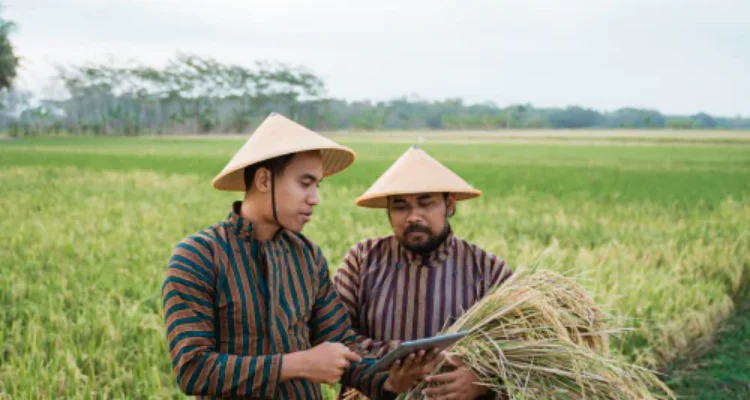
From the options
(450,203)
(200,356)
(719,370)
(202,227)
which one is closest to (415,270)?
(450,203)

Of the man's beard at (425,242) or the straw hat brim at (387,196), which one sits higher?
the straw hat brim at (387,196)

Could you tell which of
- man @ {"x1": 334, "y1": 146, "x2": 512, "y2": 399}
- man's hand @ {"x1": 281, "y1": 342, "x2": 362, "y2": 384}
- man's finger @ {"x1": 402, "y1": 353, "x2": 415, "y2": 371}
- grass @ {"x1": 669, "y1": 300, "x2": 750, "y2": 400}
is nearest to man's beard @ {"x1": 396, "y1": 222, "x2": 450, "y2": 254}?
man @ {"x1": 334, "y1": 146, "x2": 512, "y2": 399}

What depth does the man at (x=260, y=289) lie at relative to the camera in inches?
74.3

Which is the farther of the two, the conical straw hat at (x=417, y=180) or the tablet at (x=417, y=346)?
the conical straw hat at (x=417, y=180)

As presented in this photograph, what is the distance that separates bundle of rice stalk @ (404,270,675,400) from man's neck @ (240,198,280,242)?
0.63m

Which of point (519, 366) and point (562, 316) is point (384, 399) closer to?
point (519, 366)

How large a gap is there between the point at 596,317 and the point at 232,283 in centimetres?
132

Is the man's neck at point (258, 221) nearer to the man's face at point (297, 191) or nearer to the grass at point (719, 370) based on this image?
the man's face at point (297, 191)

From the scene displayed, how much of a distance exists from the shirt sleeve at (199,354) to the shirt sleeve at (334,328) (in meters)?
0.33

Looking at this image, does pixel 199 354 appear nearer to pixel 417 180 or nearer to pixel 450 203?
pixel 417 180

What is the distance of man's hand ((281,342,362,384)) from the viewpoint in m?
1.87

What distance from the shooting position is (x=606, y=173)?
2144 centimetres

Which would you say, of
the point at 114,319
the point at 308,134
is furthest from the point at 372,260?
the point at 114,319

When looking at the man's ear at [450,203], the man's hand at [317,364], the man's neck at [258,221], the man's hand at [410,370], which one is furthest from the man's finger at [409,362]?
the man's ear at [450,203]
